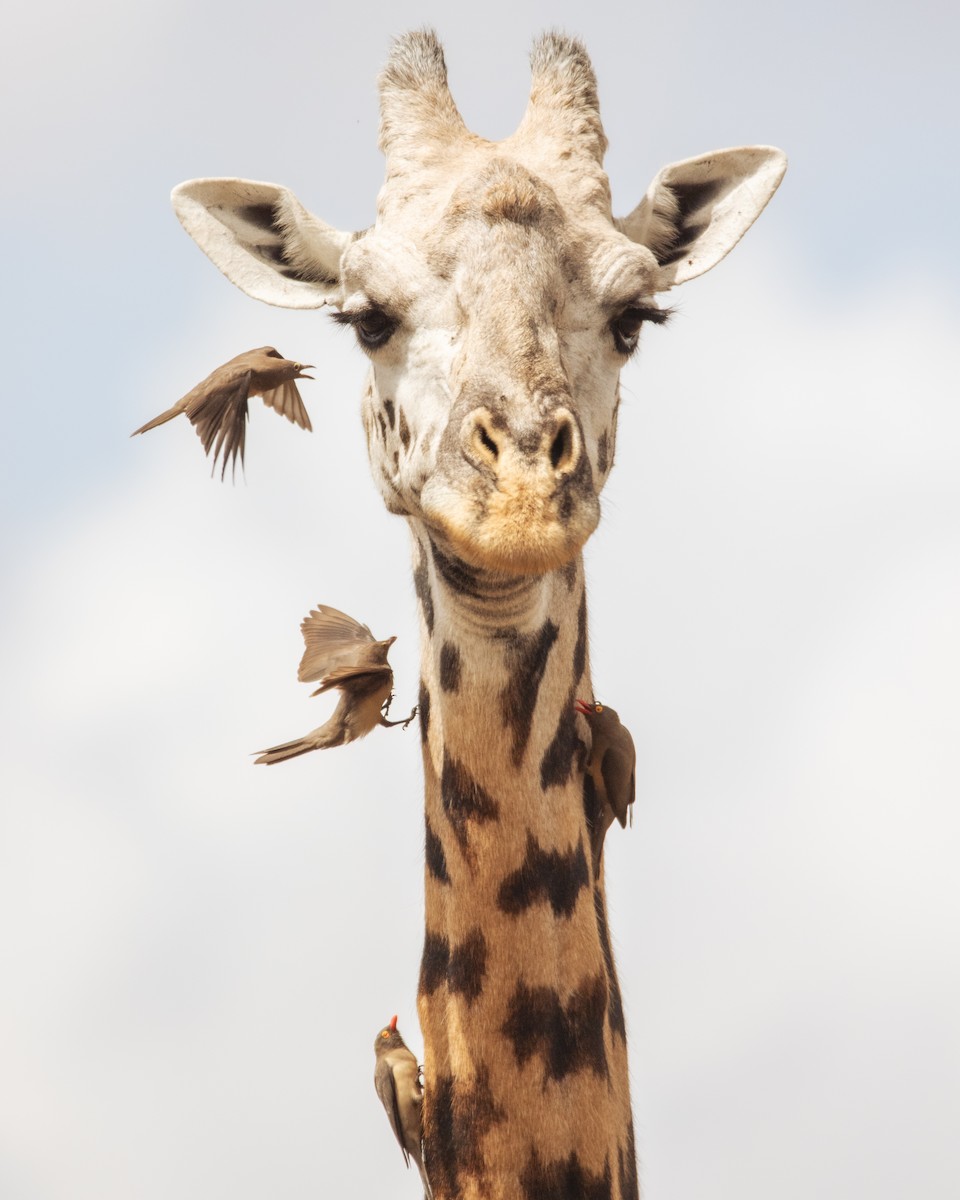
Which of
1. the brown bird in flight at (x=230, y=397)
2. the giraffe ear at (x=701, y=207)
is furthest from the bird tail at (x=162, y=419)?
the giraffe ear at (x=701, y=207)

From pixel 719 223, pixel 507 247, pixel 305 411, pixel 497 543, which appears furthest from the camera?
pixel 305 411

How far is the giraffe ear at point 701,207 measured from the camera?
292 inches

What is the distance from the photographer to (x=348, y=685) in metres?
7.84

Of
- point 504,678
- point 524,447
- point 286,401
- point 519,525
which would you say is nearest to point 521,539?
point 519,525

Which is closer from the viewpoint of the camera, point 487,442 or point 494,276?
point 487,442

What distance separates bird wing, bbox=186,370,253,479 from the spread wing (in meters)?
0.94

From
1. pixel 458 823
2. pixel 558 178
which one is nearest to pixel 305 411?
pixel 558 178

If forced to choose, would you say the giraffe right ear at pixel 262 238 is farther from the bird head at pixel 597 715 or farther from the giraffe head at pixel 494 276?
the bird head at pixel 597 715

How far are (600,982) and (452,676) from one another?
4.58 ft

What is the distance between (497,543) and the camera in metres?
5.38

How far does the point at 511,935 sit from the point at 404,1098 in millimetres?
966

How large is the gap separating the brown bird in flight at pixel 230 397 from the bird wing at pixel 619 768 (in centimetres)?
237

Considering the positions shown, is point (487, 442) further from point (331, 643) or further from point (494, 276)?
point (331, 643)

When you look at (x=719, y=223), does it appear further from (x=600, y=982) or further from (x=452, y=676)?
(x=600, y=982)
